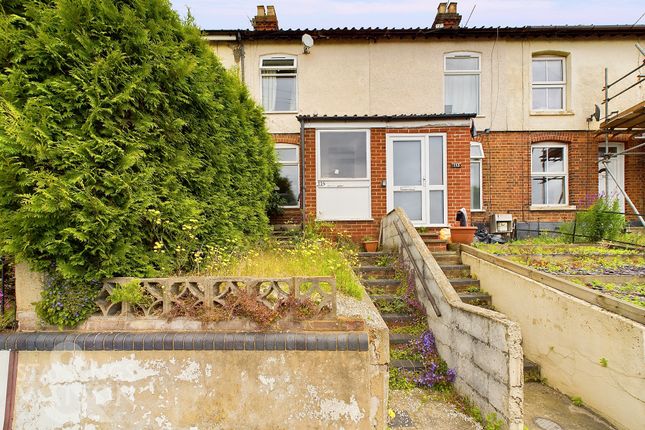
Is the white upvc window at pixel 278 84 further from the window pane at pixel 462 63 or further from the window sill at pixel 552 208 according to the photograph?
the window sill at pixel 552 208

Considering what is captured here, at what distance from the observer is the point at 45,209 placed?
87.5 inches

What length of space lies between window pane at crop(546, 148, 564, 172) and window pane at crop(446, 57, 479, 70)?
3.61m

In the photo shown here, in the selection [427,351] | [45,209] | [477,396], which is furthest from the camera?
[427,351]

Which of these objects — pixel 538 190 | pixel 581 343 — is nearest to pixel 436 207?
pixel 581 343

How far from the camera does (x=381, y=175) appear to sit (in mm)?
7281

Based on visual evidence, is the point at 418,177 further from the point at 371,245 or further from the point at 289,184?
the point at 289,184

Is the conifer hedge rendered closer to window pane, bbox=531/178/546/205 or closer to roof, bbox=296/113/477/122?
roof, bbox=296/113/477/122

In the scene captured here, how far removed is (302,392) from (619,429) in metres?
3.26

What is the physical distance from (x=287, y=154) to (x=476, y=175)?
591 centimetres

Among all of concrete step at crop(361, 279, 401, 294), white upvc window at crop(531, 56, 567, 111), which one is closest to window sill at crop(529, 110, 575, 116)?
white upvc window at crop(531, 56, 567, 111)

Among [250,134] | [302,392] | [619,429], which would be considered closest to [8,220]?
[302,392]

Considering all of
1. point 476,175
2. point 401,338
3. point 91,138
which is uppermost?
point 476,175

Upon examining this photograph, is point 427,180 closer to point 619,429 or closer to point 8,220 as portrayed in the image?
point 619,429

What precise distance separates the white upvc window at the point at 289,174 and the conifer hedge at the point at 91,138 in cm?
578
